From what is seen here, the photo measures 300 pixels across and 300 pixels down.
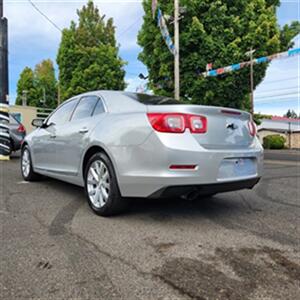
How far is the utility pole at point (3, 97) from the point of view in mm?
9141

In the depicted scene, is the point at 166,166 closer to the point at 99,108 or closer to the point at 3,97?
the point at 99,108

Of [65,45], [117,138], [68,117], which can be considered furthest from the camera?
[65,45]

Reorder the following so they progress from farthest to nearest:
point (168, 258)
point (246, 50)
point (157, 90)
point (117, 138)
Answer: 1. point (157, 90)
2. point (246, 50)
3. point (117, 138)
4. point (168, 258)

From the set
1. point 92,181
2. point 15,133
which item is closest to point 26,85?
point 15,133

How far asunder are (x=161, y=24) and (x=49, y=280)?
43.9ft

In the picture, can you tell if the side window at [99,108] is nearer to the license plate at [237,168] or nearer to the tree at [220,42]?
the license plate at [237,168]

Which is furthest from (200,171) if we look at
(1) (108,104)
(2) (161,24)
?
(2) (161,24)

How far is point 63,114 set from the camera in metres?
4.76

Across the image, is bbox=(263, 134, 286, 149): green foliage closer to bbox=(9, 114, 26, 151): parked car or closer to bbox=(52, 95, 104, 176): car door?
bbox=(9, 114, 26, 151): parked car

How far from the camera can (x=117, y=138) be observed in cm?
325

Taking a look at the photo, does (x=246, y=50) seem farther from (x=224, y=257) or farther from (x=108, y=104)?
(x=224, y=257)

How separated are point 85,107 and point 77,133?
1.40 ft

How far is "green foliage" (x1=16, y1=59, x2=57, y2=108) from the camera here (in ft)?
134

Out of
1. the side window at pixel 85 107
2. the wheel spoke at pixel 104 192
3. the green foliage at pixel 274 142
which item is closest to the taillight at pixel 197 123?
the wheel spoke at pixel 104 192
